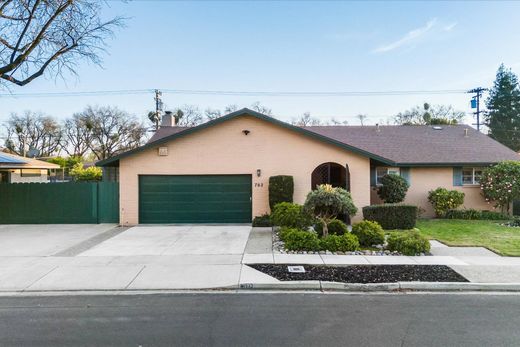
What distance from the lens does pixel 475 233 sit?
11828 millimetres

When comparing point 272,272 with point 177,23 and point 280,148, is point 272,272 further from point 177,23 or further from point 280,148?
point 177,23

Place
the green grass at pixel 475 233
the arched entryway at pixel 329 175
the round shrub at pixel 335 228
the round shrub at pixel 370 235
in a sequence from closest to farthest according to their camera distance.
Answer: the round shrub at pixel 370 235 → the green grass at pixel 475 233 → the round shrub at pixel 335 228 → the arched entryway at pixel 329 175

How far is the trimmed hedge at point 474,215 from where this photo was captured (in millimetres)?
15320

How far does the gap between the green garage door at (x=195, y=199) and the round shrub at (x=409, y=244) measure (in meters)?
6.72

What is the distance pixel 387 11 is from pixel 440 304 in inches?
549

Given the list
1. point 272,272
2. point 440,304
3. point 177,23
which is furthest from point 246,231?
point 177,23

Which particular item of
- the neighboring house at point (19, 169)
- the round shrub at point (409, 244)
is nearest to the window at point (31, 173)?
the neighboring house at point (19, 169)

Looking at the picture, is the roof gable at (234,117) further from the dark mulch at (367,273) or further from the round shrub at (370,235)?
the dark mulch at (367,273)

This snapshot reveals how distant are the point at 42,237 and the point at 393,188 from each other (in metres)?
14.0

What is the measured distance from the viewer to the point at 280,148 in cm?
1452

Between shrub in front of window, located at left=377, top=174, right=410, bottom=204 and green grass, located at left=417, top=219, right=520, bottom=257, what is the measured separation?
1.38m

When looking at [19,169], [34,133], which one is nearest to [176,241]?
[19,169]

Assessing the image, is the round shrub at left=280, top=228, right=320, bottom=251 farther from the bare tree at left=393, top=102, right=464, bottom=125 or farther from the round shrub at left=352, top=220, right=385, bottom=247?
the bare tree at left=393, top=102, right=464, bottom=125

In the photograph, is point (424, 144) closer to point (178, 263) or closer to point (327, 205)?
point (327, 205)
